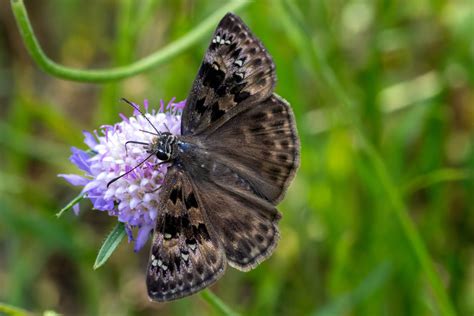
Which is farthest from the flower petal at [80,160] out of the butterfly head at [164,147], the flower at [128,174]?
the butterfly head at [164,147]

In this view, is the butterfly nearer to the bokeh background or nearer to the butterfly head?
the butterfly head

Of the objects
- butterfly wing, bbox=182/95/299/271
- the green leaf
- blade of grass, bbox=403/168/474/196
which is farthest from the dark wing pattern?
blade of grass, bbox=403/168/474/196

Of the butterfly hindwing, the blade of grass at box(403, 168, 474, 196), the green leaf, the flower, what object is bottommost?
the blade of grass at box(403, 168, 474, 196)

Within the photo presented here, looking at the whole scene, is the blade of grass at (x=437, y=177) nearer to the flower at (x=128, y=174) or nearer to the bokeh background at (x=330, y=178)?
the bokeh background at (x=330, y=178)

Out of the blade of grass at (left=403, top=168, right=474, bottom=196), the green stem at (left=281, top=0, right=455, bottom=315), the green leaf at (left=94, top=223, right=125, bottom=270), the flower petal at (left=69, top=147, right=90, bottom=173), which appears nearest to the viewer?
the green leaf at (left=94, top=223, right=125, bottom=270)

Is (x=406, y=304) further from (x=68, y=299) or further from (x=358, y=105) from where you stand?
(x=68, y=299)

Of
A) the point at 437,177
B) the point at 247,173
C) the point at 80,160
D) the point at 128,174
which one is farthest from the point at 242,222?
the point at 437,177
